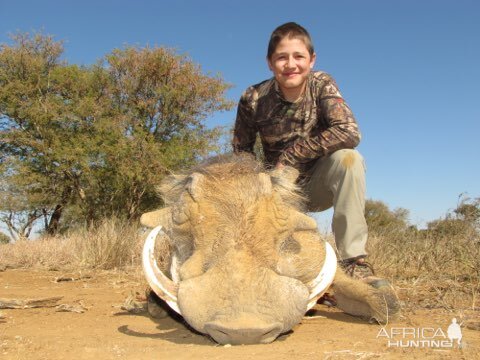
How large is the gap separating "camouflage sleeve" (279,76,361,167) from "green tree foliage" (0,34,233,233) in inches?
412

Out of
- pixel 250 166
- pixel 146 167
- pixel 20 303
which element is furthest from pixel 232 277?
pixel 146 167

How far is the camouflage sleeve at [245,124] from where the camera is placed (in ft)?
15.1

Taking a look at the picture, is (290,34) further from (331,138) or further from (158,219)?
(158,219)

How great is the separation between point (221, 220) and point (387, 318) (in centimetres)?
108

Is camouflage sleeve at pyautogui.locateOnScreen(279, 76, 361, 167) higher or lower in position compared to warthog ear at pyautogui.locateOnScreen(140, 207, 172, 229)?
higher

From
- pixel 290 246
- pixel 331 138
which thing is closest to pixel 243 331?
pixel 290 246

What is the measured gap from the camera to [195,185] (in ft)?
8.99

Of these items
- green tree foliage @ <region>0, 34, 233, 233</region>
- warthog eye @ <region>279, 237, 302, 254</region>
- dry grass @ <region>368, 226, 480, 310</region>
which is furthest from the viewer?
green tree foliage @ <region>0, 34, 233, 233</region>

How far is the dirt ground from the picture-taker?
209 centimetres

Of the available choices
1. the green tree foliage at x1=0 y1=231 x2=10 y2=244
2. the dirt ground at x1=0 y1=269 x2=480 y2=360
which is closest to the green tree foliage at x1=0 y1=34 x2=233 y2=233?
the green tree foliage at x1=0 y1=231 x2=10 y2=244

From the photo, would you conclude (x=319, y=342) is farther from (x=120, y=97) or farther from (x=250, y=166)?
(x=120, y=97)

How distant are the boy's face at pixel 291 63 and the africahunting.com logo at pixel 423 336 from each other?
222cm

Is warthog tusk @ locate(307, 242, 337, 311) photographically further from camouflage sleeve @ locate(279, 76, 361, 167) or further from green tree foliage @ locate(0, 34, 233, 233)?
green tree foliage @ locate(0, 34, 233, 233)

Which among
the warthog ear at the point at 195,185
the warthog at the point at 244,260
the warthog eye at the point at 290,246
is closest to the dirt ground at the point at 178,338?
the warthog at the point at 244,260
